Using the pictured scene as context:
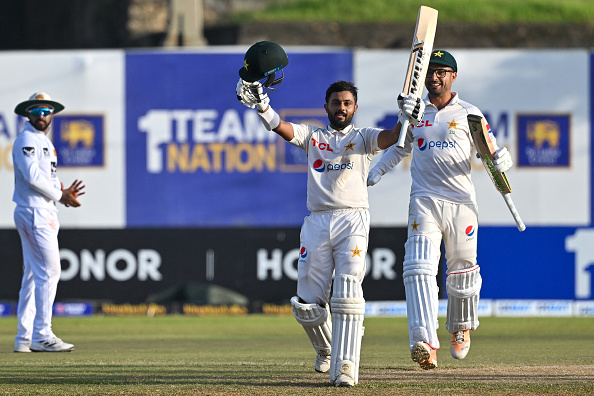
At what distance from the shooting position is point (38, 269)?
9109 millimetres

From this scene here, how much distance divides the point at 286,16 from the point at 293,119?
5646mm

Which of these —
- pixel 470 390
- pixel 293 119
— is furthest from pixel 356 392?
pixel 293 119

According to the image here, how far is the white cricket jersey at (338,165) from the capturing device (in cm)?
681

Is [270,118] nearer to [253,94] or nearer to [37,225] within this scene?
[253,94]

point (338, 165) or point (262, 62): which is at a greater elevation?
point (262, 62)

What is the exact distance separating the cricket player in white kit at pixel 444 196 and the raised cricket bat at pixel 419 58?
0.30 metres

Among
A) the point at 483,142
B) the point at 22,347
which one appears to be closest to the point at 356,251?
the point at 483,142

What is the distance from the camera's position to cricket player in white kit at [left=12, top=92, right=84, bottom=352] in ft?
29.7

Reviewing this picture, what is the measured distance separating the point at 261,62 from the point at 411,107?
1013mm

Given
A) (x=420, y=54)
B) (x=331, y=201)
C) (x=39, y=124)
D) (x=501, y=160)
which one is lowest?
(x=331, y=201)

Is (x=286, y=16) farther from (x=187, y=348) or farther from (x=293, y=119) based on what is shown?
(x=187, y=348)

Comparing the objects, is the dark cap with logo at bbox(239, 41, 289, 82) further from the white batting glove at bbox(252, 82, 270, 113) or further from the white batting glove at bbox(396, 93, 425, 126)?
the white batting glove at bbox(396, 93, 425, 126)

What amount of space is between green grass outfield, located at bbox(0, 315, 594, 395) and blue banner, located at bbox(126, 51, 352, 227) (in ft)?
10.1

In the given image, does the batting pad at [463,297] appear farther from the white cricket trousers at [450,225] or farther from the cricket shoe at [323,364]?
the cricket shoe at [323,364]
